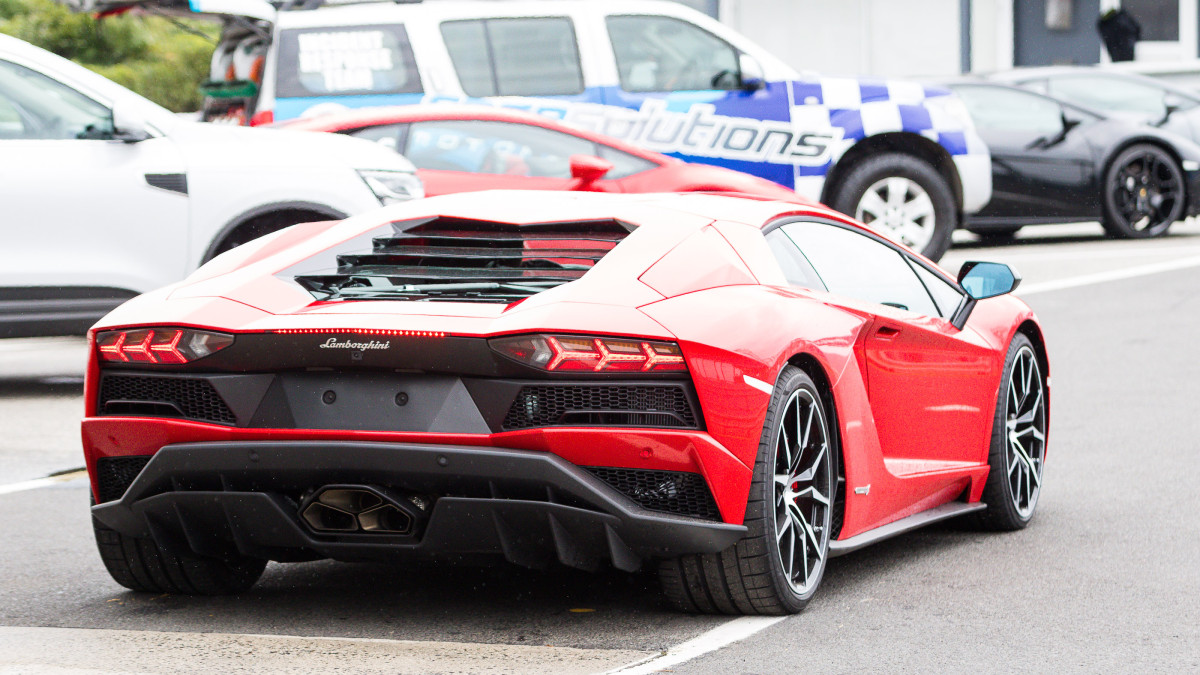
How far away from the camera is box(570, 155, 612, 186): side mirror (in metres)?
10.3

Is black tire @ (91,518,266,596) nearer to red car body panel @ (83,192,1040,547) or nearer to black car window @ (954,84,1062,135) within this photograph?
red car body panel @ (83,192,1040,547)

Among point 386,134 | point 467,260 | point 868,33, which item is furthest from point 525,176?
point 868,33

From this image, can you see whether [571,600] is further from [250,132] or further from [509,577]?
[250,132]

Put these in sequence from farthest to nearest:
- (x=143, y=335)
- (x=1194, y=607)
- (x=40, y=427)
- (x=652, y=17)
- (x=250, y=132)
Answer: (x=652, y=17) → (x=250, y=132) → (x=40, y=427) → (x=1194, y=607) → (x=143, y=335)

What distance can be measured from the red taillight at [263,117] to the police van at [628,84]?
0.15 meters

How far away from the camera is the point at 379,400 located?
171 inches

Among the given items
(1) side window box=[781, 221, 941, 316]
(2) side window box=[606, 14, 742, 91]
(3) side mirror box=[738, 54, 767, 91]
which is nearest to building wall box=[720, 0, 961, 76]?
(2) side window box=[606, 14, 742, 91]

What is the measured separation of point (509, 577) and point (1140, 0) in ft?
73.7

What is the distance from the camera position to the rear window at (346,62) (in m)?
12.0

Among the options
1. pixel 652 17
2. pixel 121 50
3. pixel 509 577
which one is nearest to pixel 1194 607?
pixel 509 577

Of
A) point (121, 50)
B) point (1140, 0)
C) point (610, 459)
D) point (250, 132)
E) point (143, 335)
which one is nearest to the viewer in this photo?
point (610, 459)

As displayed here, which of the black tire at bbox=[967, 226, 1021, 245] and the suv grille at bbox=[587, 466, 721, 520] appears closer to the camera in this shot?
the suv grille at bbox=[587, 466, 721, 520]

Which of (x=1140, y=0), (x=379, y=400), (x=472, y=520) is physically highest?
(x=379, y=400)

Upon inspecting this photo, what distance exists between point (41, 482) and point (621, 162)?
5.11 meters
